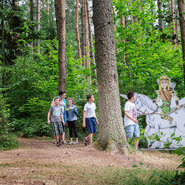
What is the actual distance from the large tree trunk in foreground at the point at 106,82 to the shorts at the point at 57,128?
8.99ft

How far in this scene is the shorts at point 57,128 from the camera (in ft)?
28.6

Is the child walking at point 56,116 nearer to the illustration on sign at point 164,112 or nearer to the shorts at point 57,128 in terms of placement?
the shorts at point 57,128

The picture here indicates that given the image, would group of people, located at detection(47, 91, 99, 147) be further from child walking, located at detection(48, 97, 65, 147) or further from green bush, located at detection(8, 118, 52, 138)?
green bush, located at detection(8, 118, 52, 138)

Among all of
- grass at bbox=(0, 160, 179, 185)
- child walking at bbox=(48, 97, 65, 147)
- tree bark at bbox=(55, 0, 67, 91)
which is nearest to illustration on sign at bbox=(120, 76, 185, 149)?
child walking at bbox=(48, 97, 65, 147)

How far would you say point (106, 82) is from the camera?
6422 millimetres

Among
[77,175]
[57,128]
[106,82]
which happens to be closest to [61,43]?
[57,128]

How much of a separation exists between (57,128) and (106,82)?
3.37 m

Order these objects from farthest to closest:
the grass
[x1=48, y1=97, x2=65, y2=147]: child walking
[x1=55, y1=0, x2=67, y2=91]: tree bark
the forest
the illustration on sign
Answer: [x1=55, y1=0, x2=67, y2=91]: tree bark
[x1=48, y1=97, x2=65, y2=147]: child walking
the illustration on sign
the forest
the grass

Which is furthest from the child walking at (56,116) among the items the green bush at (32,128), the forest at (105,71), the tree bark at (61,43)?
the green bush at (32,128)

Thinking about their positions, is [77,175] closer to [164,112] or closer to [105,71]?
[105,71]

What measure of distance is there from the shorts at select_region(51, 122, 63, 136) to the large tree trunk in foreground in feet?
8.99

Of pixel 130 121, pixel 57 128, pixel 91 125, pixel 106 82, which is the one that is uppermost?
pixel 106 82

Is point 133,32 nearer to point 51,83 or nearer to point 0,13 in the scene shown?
point 51,83

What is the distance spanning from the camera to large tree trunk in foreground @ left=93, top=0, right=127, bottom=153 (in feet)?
20.5
